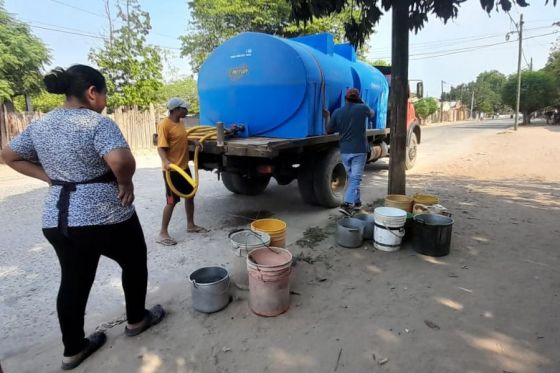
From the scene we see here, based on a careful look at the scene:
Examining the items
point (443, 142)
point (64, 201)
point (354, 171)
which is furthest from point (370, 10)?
point (443, 142)

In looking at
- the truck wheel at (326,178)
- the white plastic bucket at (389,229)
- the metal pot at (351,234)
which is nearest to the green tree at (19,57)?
the truck wheel at (326,178)

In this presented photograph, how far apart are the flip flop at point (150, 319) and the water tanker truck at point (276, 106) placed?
2098mm

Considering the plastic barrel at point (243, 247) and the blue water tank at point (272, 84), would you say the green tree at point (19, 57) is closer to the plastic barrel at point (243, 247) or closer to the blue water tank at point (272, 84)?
the blue water tank at point (272, 84)

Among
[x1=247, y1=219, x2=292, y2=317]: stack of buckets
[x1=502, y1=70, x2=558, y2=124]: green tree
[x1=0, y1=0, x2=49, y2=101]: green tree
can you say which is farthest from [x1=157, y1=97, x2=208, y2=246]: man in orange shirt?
[x1=502, y1=70, x2=558, y2=124]: green tree

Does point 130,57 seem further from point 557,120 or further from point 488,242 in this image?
point 557,120

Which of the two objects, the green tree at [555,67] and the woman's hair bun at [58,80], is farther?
the green tree at [555,67]

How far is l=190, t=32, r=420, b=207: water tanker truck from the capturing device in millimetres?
4801

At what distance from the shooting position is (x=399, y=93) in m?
5.05

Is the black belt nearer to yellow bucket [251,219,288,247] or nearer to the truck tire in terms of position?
yellow bucket [251,219,288,247]

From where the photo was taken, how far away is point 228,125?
5461mm

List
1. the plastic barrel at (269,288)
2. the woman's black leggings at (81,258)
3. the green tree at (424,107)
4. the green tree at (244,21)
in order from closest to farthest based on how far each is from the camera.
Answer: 1. the woman's black leggings at (81,258)
2. the plastic barrel at (269,288)
3. the green tree at (244,21)
4. the green tree at (424,107)

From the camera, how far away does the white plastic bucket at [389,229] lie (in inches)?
155

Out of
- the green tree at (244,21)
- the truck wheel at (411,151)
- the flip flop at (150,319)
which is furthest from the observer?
the green tree at (244,21)

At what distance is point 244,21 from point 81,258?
59.7 ft
